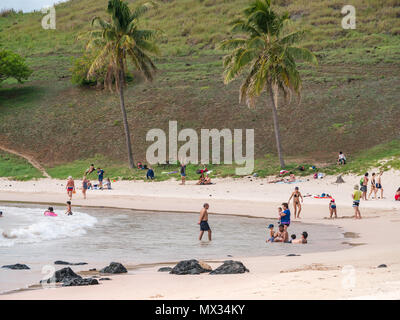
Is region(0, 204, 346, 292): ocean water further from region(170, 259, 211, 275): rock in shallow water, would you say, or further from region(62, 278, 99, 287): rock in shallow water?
region(170, 259, 211, 275): rock in shallow water

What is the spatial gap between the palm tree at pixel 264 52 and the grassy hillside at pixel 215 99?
21.8 feet

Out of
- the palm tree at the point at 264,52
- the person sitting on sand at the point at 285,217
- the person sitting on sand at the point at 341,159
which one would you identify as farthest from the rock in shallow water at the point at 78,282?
the person sitting on sand at the point at 341,159

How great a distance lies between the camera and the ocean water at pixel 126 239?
16297 millimetres

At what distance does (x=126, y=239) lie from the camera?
20.0 metres

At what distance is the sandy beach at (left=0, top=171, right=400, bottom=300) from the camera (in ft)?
32.4

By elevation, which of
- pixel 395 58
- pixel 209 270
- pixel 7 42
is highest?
pixel 7 42

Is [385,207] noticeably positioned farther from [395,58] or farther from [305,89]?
[395,58]

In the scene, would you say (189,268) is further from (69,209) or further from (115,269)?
(69,209)

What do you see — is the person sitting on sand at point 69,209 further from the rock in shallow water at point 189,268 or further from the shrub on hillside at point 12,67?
the shrub on hillside at point 12,67

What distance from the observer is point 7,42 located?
8206 cm

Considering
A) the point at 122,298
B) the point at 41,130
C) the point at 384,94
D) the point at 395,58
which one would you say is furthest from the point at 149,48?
the point at 122,298

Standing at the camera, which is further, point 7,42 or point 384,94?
point 7,42

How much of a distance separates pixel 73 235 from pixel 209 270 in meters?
9.24

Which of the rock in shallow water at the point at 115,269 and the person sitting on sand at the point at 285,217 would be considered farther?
the person sitting on sand at the point at 285,217
